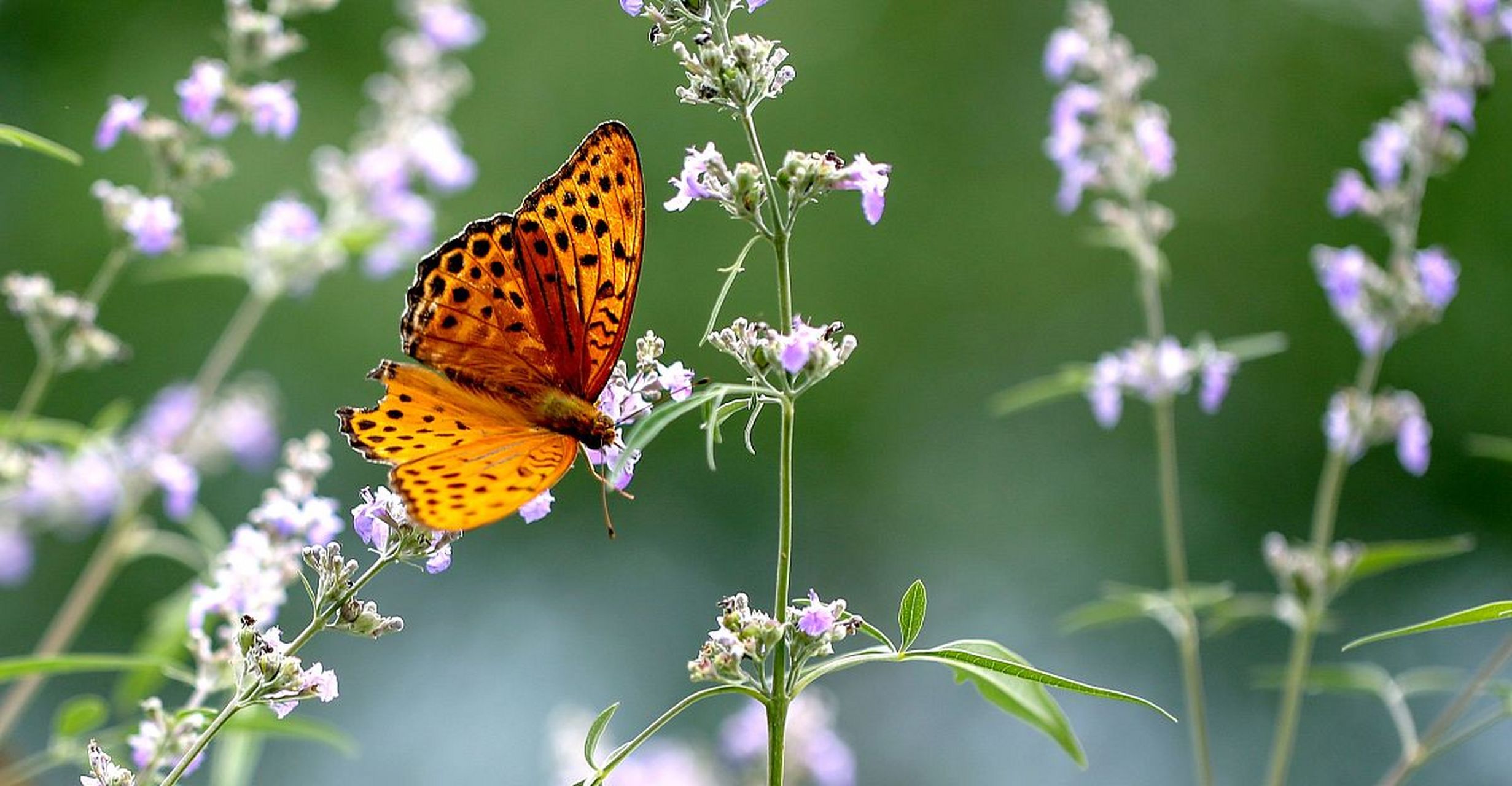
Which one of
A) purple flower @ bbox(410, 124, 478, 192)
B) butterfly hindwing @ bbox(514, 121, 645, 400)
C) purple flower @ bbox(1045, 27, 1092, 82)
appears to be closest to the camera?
butterfly hindwing @ bbox(514, 121, 645, 400)

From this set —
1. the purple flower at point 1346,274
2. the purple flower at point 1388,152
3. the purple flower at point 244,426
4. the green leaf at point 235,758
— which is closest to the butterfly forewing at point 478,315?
the green leaf at point 235,758

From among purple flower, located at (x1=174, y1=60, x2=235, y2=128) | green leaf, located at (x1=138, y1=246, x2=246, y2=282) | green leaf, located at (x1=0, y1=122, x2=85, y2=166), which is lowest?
green leaf, located at (x1=0, y1=122, x2=85, y2=166)

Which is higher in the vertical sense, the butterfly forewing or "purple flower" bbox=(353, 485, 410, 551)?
the butterfly forewing

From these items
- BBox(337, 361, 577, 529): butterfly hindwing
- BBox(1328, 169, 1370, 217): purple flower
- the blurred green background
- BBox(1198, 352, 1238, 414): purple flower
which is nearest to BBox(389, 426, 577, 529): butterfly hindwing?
BBox(337, 361, 577, 529): butterfly hindwing

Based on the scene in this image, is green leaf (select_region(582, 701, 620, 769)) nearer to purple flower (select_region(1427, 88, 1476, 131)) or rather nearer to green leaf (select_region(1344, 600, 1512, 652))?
green leaf (select_region(1344, 600, 1512, 652))

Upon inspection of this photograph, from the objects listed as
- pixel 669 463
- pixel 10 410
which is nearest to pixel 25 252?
pixel 10 410

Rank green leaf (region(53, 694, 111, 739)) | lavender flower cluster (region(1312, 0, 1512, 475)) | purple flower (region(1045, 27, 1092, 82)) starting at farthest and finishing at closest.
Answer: purple flower (region(1045, 27, 1092, 82)), lavender flower cluster (region(1312, 0, 1512, 475)), green leaf (region(53, 694, 111, 739))

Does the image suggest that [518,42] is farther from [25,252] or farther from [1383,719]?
[1383,719]

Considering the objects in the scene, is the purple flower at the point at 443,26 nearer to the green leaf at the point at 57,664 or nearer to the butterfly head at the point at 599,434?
the butterfly head at the point at 599,434

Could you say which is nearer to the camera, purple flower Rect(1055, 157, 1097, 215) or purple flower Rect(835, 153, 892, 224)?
purple flower Rect(835, 153, 892, 224)
